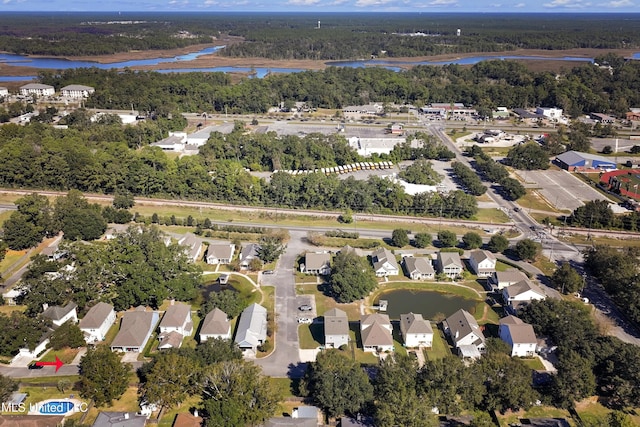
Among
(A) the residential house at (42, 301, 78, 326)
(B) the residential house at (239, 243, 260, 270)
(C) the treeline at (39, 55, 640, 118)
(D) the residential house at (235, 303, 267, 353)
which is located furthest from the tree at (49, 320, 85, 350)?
(C) the treeline at (39, 55, 640, 118)

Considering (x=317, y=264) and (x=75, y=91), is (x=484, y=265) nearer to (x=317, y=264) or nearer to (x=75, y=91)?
(x=317, y=264)

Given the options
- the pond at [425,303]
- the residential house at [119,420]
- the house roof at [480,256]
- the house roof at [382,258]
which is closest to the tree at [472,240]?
the house roof at [480,256]

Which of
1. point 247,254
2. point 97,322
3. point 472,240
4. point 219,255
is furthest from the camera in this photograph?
point 472,240

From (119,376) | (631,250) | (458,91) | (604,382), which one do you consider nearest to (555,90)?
(458,91)

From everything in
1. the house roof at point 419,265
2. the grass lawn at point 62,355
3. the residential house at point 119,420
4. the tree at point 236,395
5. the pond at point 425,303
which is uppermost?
the tree at point 236,395

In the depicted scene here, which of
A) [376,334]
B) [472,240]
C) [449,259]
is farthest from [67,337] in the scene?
[472,240]

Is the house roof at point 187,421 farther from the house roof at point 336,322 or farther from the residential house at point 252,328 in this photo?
the house roof at point 336,322
